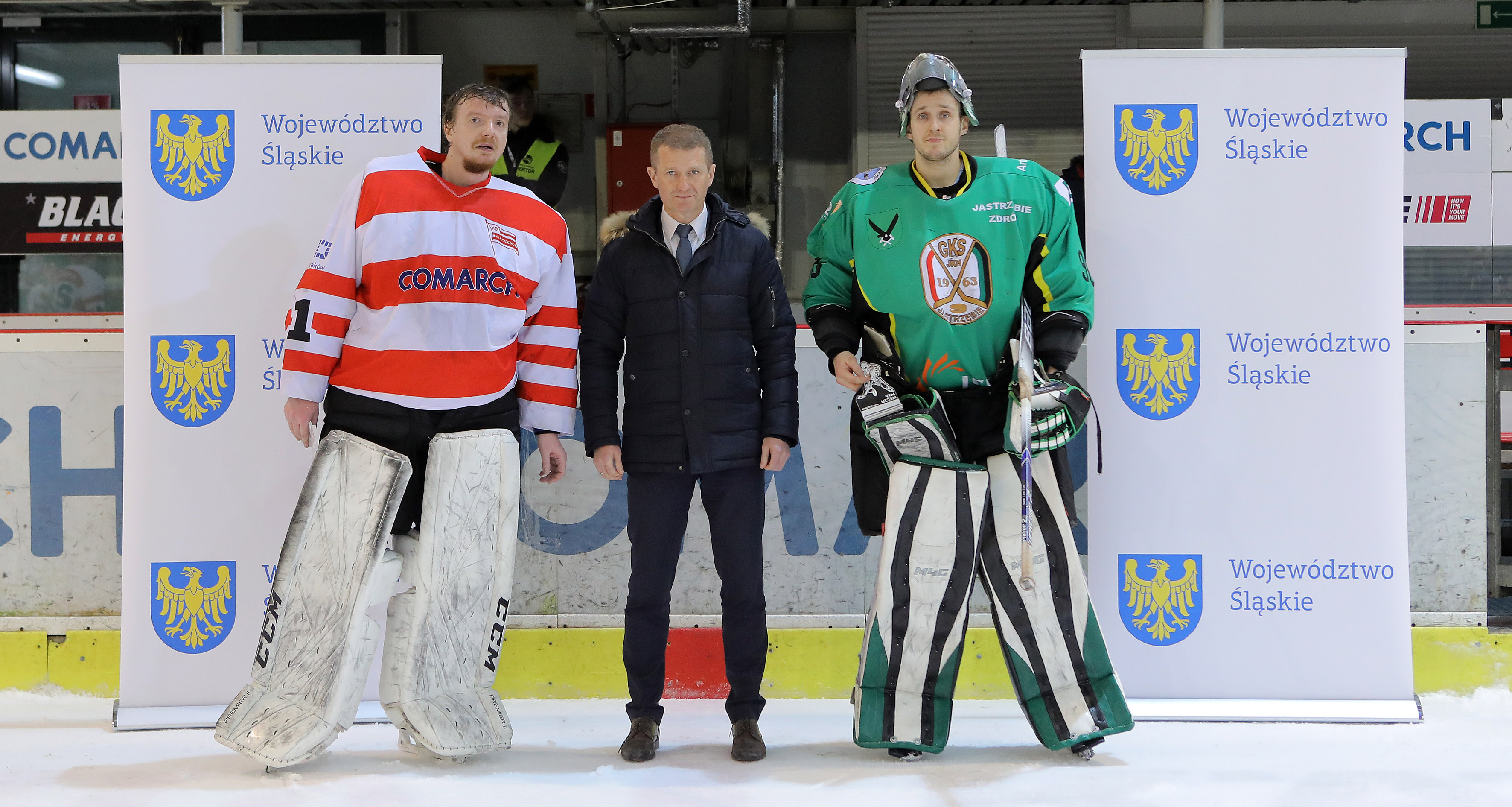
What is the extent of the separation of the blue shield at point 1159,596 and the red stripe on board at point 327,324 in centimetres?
214

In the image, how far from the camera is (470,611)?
8.64 ft

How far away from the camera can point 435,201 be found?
8.64 ft

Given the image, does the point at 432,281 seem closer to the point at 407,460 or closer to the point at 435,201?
the point at 435,201

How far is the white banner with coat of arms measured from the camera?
3119 millimetres

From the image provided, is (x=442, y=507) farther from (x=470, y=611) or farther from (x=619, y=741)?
(x=619, y=741)

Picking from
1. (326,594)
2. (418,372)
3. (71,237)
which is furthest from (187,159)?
(71,237)

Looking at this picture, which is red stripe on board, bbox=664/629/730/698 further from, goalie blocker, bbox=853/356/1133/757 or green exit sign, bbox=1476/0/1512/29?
green exit sign, bbox=1476/0/1512/29

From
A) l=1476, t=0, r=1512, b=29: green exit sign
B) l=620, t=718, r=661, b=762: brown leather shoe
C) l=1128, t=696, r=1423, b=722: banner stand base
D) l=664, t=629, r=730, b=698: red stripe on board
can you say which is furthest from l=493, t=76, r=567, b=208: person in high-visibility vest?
l=1476, t=0, r=1512, b=29: green exit sign

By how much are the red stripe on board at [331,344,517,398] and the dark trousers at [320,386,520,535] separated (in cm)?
4

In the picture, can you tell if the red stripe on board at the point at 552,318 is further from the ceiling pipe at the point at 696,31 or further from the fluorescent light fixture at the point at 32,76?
the fluorescent light fixture at the point at 32,76

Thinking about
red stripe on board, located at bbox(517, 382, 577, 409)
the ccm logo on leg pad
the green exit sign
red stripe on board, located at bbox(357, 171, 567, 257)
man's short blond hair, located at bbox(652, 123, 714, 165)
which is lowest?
Answer: the ccm logo on leg pad

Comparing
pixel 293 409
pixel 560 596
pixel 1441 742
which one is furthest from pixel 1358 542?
pixel 293 409

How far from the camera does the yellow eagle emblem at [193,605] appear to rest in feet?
10.3

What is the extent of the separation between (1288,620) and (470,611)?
2.21 metres
